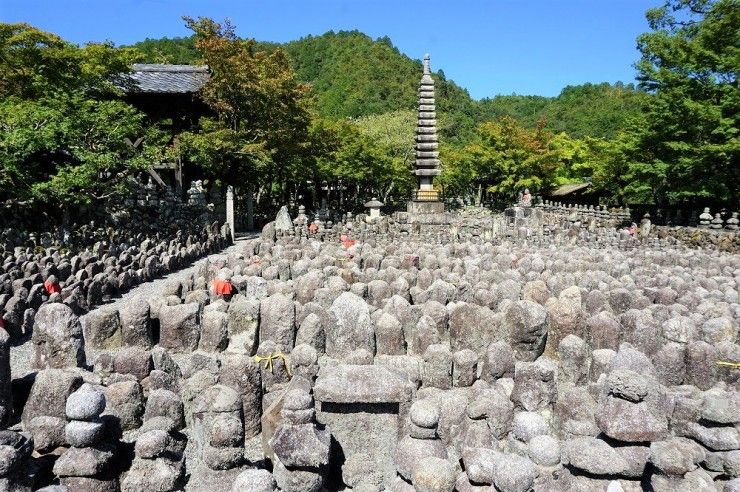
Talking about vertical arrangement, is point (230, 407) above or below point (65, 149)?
below

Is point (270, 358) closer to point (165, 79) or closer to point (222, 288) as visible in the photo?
point (222, 288)

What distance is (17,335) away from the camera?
781 cm

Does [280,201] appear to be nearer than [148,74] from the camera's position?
No

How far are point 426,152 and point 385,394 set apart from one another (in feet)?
66.3

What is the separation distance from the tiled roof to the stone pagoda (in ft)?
31.7

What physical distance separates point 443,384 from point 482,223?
15.7 meters

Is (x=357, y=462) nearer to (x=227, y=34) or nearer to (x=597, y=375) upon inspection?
(x=597, y=375)

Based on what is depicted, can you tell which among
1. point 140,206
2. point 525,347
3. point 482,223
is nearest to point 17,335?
point 525,347

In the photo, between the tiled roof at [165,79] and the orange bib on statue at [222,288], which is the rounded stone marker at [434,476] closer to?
the orange bib on statue at [222,288]

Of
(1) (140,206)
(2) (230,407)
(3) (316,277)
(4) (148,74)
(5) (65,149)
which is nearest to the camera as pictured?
(2) (230,407)

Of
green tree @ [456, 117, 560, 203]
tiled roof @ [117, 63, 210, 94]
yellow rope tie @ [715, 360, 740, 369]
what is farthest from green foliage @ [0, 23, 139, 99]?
green tree @ [456, 117, 560, 203]

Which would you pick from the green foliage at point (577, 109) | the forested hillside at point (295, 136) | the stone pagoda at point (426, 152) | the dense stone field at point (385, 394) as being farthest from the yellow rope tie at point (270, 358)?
the green foliage at point (577, 109)

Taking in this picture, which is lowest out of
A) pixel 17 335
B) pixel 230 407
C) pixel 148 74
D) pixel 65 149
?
pixel 17 335

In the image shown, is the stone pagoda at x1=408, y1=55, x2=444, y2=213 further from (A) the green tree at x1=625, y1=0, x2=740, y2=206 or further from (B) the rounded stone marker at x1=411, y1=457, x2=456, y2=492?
(B) the rounded stone marker at x1=411, y1=457, x2=456, y2=492
